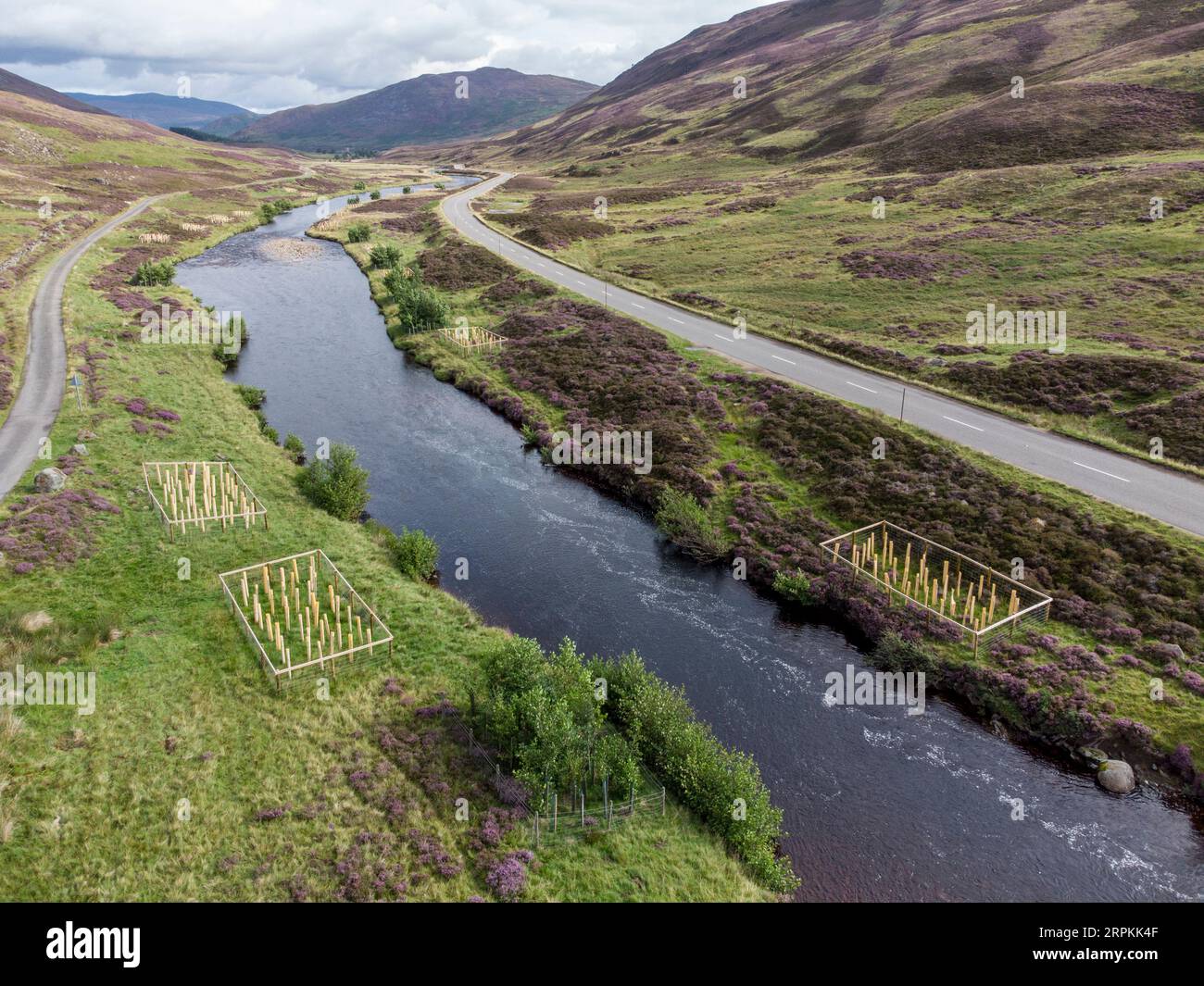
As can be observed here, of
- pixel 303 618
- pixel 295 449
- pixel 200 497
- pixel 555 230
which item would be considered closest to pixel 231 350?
pixel 295 449

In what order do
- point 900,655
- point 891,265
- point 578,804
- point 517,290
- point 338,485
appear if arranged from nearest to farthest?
point 578,804
point 900,655
point 338,485
point 891,265
point 517,290

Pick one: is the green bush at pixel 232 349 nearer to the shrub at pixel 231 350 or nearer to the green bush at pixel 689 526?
the shrub at pixel 231 350

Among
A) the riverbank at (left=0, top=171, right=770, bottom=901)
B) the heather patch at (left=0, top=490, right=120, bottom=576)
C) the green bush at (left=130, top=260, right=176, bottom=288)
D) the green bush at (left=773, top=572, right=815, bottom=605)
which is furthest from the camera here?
Result: the green bush at (left=130, top=260, right=176, bottom=288)

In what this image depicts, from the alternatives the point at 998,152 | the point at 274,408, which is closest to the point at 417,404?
the point at 274,408

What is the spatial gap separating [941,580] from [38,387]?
63.7 metres

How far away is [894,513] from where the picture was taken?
41.2 metres

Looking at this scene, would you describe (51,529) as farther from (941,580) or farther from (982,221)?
(982,221)

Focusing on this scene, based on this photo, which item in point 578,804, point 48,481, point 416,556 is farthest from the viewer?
point 48,481

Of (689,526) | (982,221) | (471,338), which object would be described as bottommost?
(689,526)

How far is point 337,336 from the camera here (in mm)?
80000

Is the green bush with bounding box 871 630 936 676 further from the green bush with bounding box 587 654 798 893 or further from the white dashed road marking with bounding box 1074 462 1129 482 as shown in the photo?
the white dashed road marking with bounding box 1074 462 1129 482

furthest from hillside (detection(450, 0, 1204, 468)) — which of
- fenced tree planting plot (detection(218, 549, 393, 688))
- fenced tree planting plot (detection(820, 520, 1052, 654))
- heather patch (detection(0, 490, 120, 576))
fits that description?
heather patch (detection(0, 490, 120, 576))

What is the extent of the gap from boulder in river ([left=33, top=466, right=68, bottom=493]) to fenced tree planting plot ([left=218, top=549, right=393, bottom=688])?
13303mm

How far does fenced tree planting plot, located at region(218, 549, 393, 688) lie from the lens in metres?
29.3
